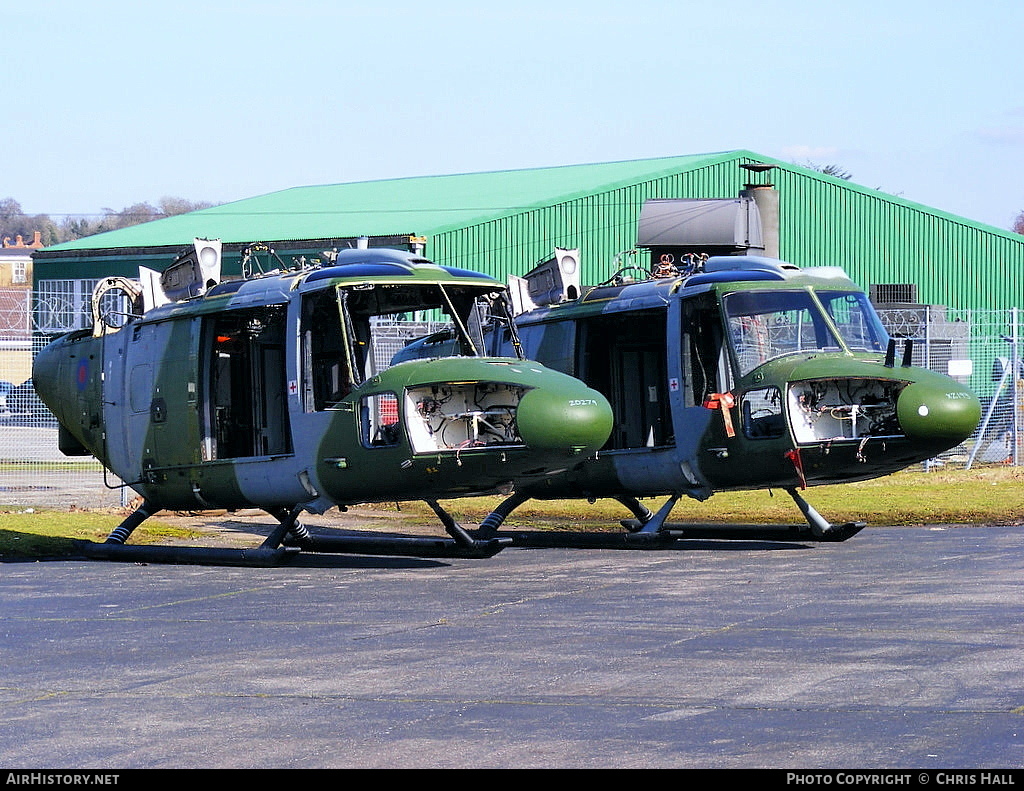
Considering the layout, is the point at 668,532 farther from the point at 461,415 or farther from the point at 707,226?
the point at 707,226

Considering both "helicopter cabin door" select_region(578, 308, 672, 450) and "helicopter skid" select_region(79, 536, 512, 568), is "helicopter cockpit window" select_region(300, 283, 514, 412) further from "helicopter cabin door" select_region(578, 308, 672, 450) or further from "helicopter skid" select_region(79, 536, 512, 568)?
"helicopter cabin door" select_region(578, 308, 672, 450)

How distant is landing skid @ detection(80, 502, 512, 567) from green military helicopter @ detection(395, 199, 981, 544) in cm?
134

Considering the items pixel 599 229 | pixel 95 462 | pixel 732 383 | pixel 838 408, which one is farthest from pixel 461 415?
pixel 599 229

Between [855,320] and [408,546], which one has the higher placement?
[855,320]

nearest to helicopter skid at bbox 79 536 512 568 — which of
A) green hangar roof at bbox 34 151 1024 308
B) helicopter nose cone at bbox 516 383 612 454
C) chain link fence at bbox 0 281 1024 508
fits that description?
helicopter nose cone at bbox 516 383 612 454

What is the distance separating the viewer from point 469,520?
2255 centimetres

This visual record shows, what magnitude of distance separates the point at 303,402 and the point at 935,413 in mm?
6528

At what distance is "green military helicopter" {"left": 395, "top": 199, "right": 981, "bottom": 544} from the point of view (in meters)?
15.9

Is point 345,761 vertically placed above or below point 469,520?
above

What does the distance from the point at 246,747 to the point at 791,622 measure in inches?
209

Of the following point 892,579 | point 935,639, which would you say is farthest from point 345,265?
point 935,639

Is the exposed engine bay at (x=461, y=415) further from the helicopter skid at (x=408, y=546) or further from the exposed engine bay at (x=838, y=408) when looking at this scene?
the exposed engine bay at (x=838, y=408)

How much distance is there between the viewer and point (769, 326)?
16859 millimetres

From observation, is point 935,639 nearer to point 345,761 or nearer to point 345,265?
point 345,761
